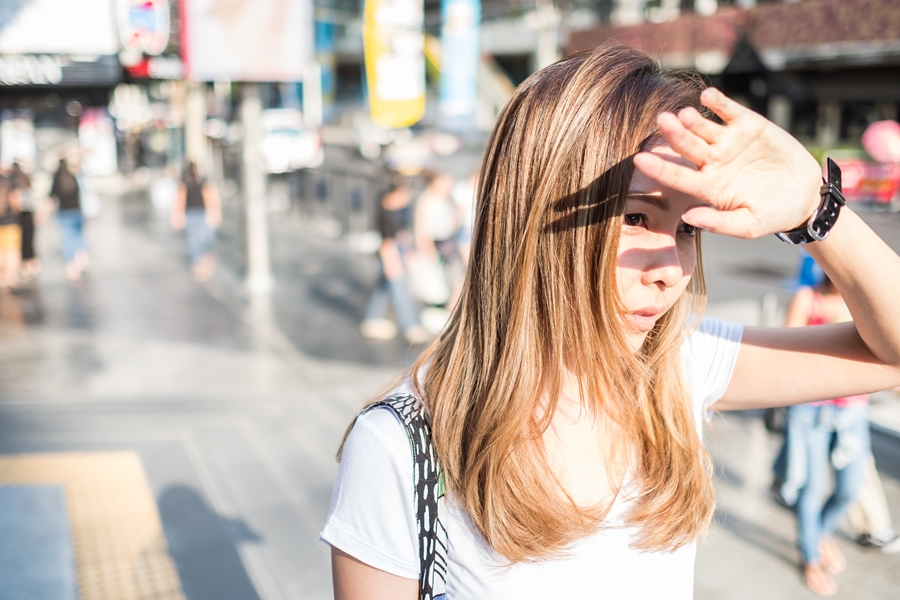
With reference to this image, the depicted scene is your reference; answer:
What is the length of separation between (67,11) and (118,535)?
658 centimetres

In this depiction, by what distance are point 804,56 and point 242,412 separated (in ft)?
73.0

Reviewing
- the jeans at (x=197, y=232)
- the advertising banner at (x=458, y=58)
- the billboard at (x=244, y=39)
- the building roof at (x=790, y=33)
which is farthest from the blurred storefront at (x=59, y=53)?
the building roof at (x=790, y=33)

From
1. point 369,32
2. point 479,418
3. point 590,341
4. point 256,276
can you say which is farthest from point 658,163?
point 369,32

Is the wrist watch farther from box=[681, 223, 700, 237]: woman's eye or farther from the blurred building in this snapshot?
the blurred building

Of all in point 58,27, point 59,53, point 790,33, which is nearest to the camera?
point 58,27

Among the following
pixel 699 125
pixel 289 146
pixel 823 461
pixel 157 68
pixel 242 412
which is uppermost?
pixel 157 68

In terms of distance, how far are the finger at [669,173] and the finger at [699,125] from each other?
0.16 feet

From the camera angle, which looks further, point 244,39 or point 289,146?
point 289,146

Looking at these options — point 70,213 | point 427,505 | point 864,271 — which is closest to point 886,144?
point 864,271

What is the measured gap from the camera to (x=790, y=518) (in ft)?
14.4

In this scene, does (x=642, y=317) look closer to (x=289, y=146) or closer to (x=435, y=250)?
(x=435, y=250)

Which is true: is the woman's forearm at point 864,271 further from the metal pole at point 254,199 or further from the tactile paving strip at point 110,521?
the metal pole at point 254,199

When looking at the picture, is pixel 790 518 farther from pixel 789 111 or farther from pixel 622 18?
pixel 622 18

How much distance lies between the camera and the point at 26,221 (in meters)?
11.0
